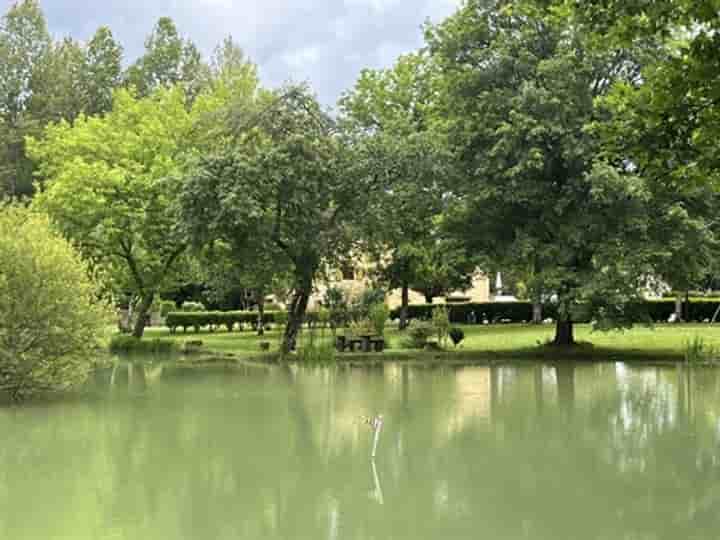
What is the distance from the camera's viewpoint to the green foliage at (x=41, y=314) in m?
15.9

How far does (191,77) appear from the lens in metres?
53.1

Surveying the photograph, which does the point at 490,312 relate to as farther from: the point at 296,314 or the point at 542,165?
the point at 542,165

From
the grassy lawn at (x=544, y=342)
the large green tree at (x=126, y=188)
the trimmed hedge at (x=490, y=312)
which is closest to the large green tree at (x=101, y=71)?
the large green tree at (x=126, y=188)

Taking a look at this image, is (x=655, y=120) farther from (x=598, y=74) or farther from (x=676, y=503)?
(x=598, y=74)

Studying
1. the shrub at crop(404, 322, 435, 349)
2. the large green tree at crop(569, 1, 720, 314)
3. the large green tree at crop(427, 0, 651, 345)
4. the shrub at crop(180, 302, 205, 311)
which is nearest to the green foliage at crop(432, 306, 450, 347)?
the shrub at crop(404, 322, 435, 349)

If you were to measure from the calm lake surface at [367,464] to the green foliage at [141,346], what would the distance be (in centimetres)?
1005

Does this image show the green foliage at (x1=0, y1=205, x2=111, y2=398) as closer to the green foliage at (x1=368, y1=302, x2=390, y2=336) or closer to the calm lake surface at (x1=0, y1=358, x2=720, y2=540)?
the calm lake surface at (x1=0, y1=358, x2=720, y2=540)

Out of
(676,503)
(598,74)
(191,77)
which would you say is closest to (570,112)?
(598,74)

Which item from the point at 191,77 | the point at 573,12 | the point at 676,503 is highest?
the point at 191,77

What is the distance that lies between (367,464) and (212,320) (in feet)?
107

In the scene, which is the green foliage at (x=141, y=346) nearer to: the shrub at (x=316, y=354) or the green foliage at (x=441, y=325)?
the shrub at (x=316, y=354)

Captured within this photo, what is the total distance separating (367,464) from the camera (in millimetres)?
10234

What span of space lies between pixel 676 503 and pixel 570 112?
16.3 m

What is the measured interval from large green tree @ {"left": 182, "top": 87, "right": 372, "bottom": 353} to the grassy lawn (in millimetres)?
3602
